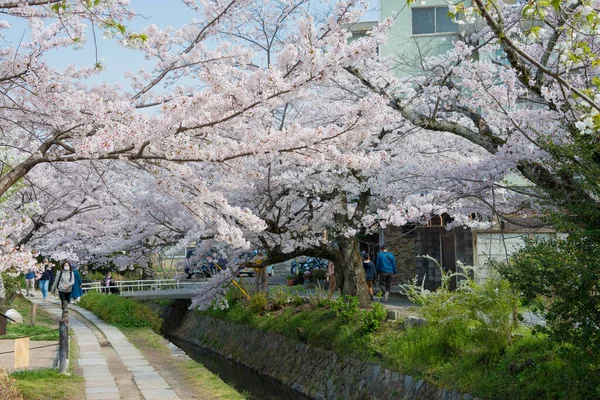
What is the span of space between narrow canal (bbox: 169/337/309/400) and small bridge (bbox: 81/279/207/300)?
432 centimetres

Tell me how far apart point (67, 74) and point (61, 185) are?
1088cm

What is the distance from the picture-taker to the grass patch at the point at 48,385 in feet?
32.7

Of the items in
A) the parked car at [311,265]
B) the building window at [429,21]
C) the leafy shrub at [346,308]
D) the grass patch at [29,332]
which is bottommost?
the grass patch at [29,332]

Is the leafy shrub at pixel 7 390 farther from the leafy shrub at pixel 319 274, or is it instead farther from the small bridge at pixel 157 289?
the leafy shrub at pixel 319 274

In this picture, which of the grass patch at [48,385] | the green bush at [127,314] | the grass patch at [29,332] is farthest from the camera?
the green bush at [127,314]

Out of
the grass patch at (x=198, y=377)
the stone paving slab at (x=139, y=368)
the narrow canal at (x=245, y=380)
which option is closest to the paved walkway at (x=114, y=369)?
the stone paving slab at (x=139, y=368)

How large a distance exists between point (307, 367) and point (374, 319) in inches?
104

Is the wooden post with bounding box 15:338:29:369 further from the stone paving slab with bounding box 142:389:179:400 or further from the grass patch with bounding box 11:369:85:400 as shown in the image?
the stone paving slab with bounding box 142:389:179:400

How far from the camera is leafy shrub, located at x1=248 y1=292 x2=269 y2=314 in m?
20.5

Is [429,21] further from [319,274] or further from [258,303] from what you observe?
[258,303]

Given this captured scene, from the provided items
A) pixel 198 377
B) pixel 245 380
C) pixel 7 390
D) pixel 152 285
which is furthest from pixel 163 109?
pixel 152 285

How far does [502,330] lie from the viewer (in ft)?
37.0

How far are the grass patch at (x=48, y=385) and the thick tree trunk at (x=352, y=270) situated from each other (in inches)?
289

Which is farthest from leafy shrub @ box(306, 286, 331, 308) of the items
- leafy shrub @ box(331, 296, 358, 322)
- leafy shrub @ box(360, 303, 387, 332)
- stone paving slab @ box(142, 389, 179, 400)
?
stone paving slab @ box(142, 389, 179, 400)
